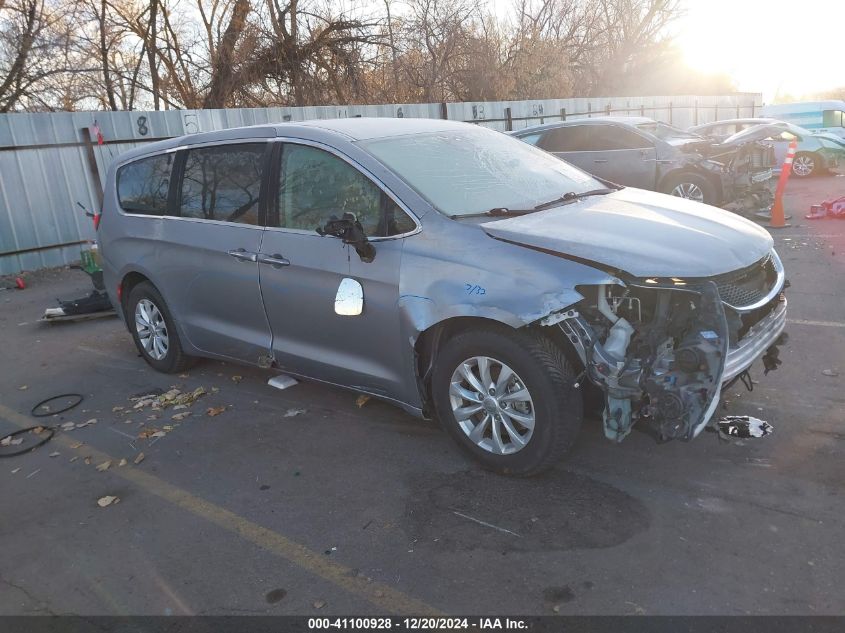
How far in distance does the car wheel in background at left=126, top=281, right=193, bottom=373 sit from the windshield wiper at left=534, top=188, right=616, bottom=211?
3.09 m

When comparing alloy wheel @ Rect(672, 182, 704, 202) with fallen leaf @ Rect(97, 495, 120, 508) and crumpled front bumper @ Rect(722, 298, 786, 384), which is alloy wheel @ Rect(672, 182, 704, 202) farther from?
fallen leaf @ Rect(97, 495, 120, 508)

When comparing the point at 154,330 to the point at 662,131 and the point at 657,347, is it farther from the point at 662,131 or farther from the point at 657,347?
the point at 662,131

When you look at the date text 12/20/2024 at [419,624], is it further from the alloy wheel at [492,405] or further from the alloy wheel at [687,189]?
the alloy wheel at [687,189]

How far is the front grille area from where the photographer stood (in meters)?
3.42

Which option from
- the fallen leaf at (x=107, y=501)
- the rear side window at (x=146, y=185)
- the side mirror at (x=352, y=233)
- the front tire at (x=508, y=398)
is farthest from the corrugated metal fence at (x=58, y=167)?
the front tire at (x=508, y=398)

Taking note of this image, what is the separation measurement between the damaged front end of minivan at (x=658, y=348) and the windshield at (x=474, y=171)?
3.13 feet

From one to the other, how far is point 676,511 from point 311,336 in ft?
7.60

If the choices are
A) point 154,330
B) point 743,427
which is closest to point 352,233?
point 743,427

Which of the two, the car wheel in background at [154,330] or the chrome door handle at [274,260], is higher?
the chrome door handle at [274,260]

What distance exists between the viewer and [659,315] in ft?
10.8

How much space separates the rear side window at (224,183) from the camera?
15.0 ft

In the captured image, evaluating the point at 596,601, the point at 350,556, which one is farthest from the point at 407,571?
the point at 596,601

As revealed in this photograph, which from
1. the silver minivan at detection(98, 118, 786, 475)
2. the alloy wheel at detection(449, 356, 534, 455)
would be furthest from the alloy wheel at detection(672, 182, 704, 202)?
the alloy wheel at detection(449, 356, 534, 455)

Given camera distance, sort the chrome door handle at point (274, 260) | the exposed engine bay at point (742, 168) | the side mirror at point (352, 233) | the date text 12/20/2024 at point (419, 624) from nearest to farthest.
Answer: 1. the date text 12/20/2024 at point (419, 624)
2. the side mirror at point (352, 233)
3. the chrome door handle at point (274, 260)
4. the exposed engine bay at point (742, 168)
